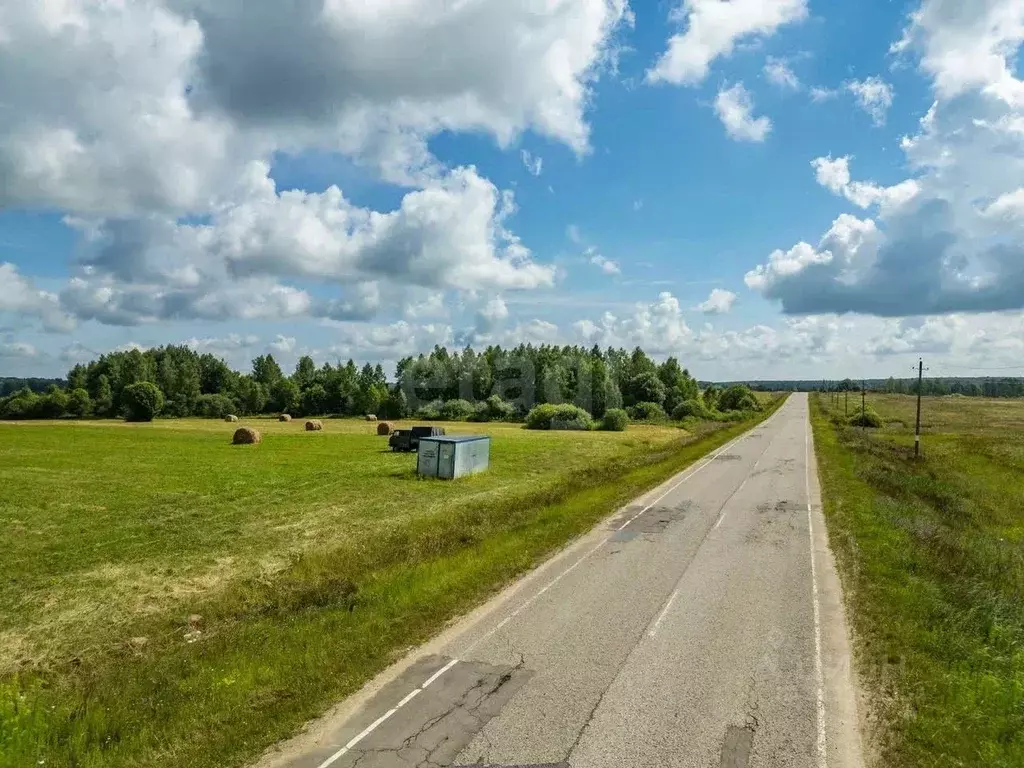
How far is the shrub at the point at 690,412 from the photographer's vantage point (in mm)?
107500

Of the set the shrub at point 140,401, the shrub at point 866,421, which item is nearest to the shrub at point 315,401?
the shrub at point 140,401

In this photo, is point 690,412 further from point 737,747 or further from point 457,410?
point 737,747

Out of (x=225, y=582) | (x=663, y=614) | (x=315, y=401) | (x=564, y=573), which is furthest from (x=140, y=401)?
(x=663, y=614)

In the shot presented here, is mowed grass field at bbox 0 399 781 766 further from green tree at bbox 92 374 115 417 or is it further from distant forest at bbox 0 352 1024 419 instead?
green tree at bbox 92 374 115 417

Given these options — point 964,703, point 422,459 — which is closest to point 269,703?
point 964,703

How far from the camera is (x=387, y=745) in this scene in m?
9.44

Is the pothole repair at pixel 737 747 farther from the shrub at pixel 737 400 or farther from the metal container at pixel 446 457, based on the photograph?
the shrub at pixel 737 400

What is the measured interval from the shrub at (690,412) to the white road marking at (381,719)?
99157 millimetres

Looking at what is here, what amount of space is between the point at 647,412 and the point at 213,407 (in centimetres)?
8246

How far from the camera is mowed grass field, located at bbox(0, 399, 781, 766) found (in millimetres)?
10156

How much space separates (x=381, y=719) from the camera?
33.3ft

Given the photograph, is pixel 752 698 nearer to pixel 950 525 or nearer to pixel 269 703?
pixel 269 703

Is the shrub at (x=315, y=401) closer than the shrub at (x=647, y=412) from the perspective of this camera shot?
No

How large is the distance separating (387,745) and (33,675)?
26.1 ft
